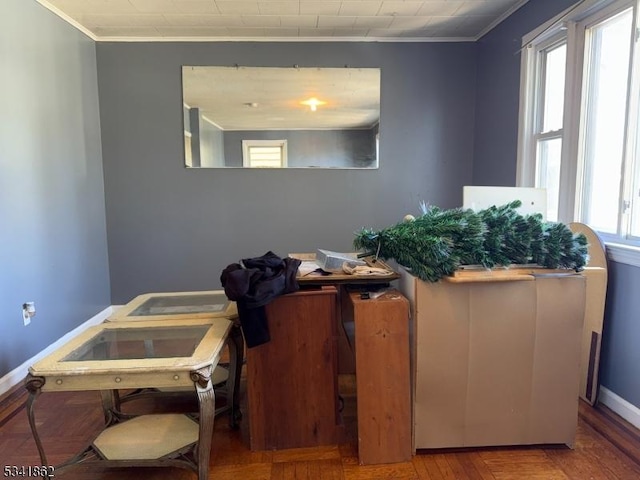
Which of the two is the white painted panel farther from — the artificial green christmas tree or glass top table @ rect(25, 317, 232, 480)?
glass top table @ rect(25, 317, 232, 480)

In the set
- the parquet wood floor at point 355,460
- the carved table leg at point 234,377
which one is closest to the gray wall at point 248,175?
the carved table leg at point 234,377

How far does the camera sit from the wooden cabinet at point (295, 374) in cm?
177

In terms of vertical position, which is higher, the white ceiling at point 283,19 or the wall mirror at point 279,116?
the white ceiling at point 283,19

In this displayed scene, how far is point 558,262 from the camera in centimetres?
168

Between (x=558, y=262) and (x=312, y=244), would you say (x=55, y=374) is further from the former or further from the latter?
(x=312, y=244)

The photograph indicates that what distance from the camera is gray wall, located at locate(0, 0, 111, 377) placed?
2.33 meters

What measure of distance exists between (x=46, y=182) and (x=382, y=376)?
7.99 ft

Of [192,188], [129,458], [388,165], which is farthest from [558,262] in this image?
[192,188]

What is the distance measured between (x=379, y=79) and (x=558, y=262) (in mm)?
2363

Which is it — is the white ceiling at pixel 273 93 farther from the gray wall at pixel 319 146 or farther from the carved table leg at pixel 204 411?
the carved table leg at pixel 204 411

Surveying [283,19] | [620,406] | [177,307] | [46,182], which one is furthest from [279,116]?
[620,406]

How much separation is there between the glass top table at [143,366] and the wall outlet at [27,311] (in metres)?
1.00

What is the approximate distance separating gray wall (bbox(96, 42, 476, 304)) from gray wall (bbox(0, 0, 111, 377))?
215mm

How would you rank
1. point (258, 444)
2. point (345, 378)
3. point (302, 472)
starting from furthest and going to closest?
point (345, 378)
point (258, 444)
point (302, 472)
